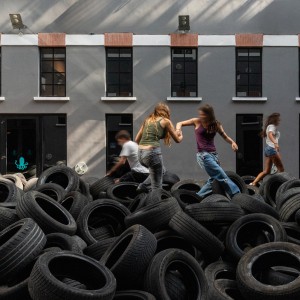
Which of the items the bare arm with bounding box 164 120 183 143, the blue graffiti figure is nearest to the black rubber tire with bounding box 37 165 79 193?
the bare arm with bounding box 164 120 183 143

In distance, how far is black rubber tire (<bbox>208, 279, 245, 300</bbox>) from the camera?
4.85m

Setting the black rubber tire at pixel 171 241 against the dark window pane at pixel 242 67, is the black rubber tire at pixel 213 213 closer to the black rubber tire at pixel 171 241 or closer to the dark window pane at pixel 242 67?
the black rubber tire at pixel 171 241

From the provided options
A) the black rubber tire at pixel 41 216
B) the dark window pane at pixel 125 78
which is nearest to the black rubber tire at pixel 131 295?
the black rubber tire at pixel 41 216

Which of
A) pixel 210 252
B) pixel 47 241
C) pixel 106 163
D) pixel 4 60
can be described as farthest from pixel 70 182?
pixel 4 60

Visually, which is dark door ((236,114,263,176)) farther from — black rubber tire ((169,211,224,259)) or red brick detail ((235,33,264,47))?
black rubber tire ((169,211,224,259))

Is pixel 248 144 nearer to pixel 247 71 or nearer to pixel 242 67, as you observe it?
pixel 247 71

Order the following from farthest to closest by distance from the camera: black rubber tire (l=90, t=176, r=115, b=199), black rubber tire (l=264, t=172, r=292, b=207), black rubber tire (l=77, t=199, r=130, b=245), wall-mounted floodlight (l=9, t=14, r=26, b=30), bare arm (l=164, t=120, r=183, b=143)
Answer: wall-mounted floodlight (l=9, t=14, r=26, b=30), black rubber tire (l=90, t=176, r=115, b=199), black rubber tire (l=264, t=172, r=292, b=207), bare arm (l=164, t=120, r=183, b=143), black rubber tire (l=77, t=199, r=130, b=245)

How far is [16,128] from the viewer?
18.1m

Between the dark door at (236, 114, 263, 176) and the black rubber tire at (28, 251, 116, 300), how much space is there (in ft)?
45.6

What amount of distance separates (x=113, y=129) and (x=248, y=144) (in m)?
4.97

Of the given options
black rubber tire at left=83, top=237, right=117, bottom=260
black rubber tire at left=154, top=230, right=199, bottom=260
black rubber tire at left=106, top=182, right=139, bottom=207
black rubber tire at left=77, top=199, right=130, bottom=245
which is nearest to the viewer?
black rubber tire at left=83, top=237, right=117, bottom=260

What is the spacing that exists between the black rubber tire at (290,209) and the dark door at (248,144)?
11.1 metres

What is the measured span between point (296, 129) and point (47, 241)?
14.1 m

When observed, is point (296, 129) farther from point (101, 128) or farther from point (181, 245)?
point (181, 245)
